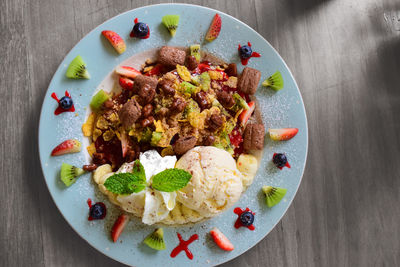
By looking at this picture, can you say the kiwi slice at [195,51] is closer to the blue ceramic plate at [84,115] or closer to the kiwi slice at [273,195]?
the blue ceramic plate at [84,115]

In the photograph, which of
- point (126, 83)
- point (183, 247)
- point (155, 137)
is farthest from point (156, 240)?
point (126, 83)

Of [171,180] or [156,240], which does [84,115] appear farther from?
[156,240]

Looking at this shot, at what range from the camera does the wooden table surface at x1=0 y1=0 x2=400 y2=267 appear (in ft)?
7.22

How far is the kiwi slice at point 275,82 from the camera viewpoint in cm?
221

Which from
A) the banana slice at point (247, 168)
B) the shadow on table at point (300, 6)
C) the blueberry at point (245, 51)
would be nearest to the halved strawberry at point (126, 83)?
the blueberry at point (245, 51)

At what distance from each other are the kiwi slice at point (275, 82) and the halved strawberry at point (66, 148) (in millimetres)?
1258

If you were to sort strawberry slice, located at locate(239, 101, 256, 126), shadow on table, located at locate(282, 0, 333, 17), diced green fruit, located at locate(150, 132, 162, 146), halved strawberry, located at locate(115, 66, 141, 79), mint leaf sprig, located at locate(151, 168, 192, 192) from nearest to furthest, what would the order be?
mint leaf sprig, located at locate(151, 168, 192, 192) → diced green fruit, located at locate(150, 132, 162, 146) → halved strawberry, located at locate(115, 66, 141, 79) → strawberry slice, located at locate(239, 101, 256, 126) → shadow on table, located at locate(282, 0, 333, 17)

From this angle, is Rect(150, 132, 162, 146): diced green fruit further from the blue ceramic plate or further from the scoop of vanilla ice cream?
the blue ceramic plate

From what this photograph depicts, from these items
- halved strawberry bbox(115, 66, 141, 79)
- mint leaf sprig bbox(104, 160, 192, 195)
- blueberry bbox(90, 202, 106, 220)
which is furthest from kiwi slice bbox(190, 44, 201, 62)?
blueberry bbox(90, 202, 106, 220)

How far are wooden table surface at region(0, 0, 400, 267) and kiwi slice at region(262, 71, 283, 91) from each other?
0.25 metres

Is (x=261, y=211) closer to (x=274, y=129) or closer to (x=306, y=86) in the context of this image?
(x=274, y=129)

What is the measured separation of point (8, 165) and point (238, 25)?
175 centimetres

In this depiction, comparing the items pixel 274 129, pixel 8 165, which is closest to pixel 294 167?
pixel 274 129

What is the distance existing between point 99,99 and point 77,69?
222 mm
